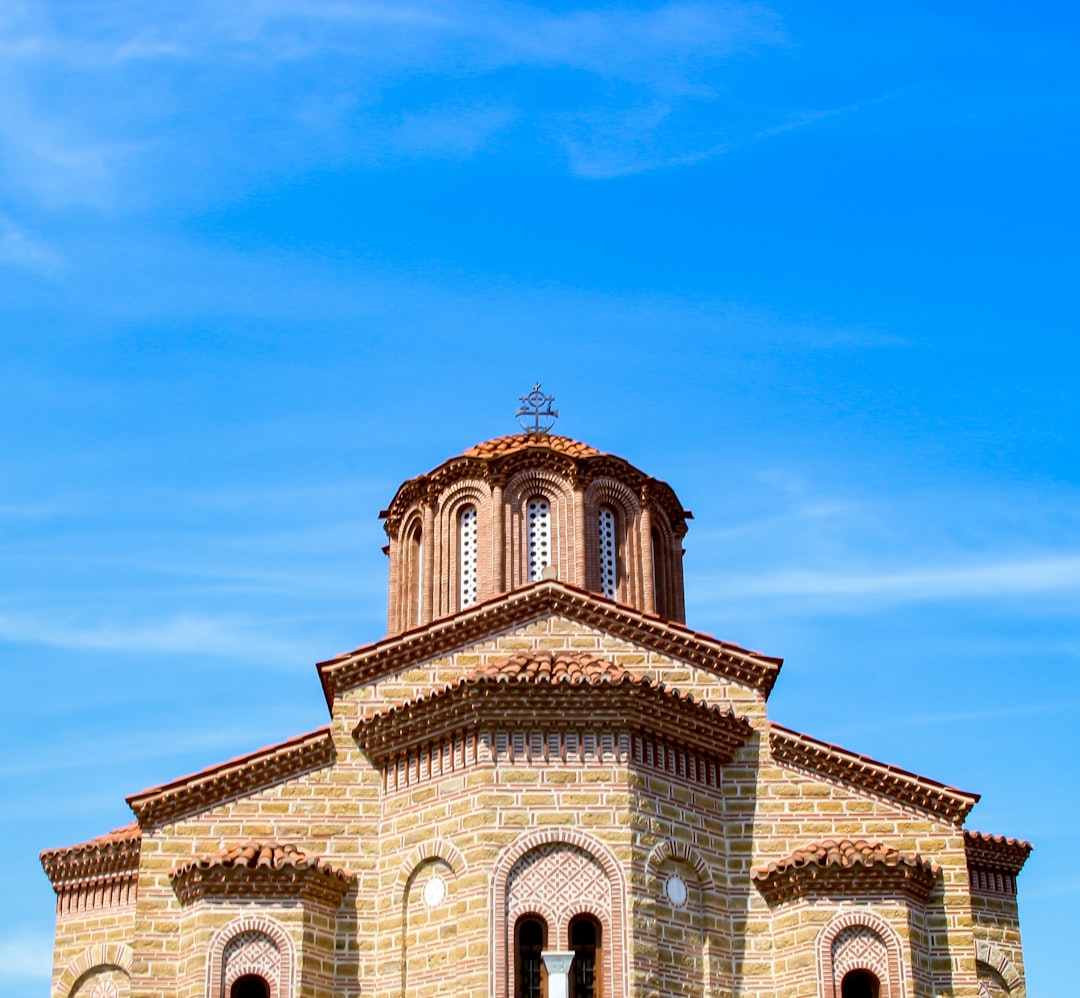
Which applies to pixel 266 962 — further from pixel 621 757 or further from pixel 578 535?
pixel 578 535

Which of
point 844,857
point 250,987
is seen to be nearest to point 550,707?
point 844,857

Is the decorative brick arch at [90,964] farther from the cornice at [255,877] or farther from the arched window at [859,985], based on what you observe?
the arched window at [859,985]

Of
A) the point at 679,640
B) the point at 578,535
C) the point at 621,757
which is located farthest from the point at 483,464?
the point at 621,757

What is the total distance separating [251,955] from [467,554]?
7757mm

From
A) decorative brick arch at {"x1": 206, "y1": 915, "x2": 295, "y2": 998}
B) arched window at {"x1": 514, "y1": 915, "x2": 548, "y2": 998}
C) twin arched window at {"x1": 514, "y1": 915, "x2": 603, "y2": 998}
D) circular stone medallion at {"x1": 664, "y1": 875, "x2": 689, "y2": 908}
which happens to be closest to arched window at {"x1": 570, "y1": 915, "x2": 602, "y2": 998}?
twin arched window at {"x1": 514, "y1": 915, "x2": 603, "y2": 998}

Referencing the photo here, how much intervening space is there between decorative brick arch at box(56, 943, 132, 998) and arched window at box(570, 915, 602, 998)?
23.1 ft

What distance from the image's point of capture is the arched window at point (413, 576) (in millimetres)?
26625

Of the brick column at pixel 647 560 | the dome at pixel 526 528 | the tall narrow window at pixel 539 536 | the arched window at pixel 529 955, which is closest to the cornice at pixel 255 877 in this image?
the arched window at pixel 529 955

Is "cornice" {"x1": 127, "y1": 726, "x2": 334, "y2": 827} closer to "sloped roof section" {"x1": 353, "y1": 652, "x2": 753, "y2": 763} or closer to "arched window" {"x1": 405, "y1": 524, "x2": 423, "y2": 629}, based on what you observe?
"sloped roof section" {"x1": 353, "y1": 652, "x2": 753, "y2": 763}

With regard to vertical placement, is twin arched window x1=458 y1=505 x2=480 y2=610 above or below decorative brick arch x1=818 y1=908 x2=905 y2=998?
above

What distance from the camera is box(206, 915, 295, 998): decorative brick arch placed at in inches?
793

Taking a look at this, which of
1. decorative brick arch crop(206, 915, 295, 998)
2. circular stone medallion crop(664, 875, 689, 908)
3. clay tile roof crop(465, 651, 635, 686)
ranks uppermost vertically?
clay tile roof crop(465, 651, 635, 686)

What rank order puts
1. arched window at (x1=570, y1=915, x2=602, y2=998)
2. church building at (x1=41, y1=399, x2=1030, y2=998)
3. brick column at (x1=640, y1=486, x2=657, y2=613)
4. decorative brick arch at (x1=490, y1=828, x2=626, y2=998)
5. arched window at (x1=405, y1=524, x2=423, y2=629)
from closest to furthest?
1. decorative brick arch at (x1=490, y1=828, x2=626, y2=998)
2. arched window at (x1=570, y1=915, x2=602, y2=998)
3. church building at (x1=41, y1=399, x2=1030, y2=998)
4. brick column at (x1=640, y1=486, x2=657, y2=613)
5. arched window at (x1=405, y1=524, x2=423, y2=629)

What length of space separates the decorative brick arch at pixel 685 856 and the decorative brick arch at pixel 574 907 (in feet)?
2.26
